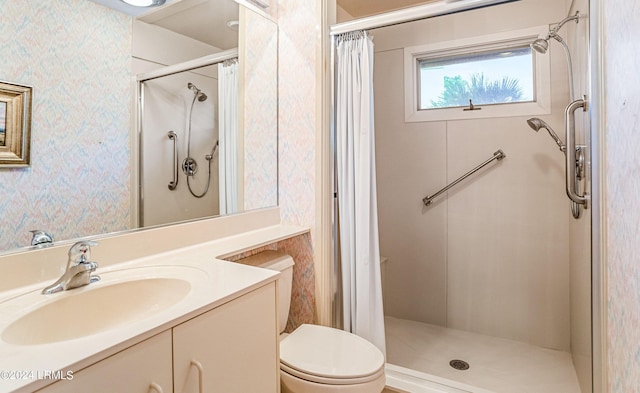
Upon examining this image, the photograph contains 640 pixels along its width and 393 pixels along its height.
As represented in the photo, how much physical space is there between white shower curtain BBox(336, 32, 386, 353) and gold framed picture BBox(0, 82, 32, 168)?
4.17ft

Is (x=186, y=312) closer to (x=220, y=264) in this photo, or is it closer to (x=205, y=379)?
(x=205, y=379)

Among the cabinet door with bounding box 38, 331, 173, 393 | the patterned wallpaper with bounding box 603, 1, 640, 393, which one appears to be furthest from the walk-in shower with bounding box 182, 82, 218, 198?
the patterned wallpaper with bounding box 603, 1, 640, 393

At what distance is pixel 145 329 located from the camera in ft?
2.32

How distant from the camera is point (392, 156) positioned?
263 cm

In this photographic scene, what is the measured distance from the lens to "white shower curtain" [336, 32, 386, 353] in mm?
1755

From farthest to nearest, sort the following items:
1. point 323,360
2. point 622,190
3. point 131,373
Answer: point 323,360
point 622,190
point 131,373

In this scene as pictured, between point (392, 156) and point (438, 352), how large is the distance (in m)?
1.41

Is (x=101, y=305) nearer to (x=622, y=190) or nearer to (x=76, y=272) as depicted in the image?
(x=76, y=272)

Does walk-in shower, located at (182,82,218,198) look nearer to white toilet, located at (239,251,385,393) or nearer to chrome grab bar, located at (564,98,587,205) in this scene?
white toilet, located at (239,251,385,393)

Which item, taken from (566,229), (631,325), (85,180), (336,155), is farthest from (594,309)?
(85,180)

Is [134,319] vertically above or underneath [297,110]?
underneath

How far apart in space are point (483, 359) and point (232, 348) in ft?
5.98

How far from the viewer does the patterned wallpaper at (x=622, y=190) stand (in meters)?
0.82

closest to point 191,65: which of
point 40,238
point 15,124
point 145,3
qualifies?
point 145,3
